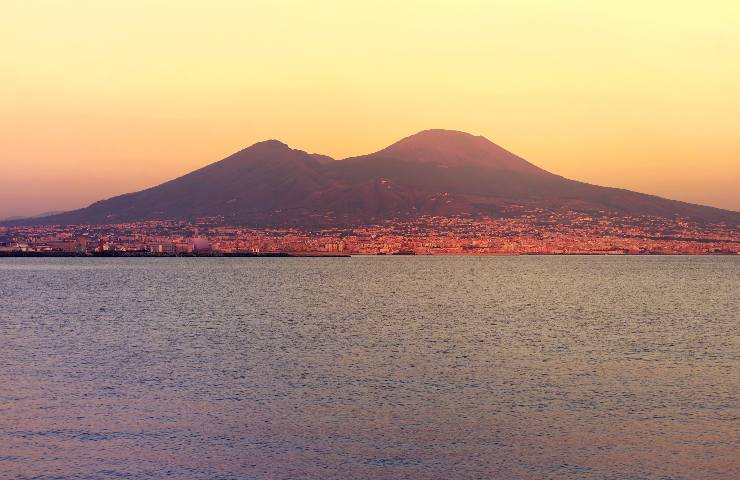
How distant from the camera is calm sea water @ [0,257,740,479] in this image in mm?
27000

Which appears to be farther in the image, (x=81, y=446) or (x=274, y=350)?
(x=274, y=350)

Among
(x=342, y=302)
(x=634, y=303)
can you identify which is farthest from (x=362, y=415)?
(x=634, y=303)

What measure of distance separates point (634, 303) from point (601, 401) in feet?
239

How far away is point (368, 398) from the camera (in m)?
37.4

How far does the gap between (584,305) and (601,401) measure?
67510 mm

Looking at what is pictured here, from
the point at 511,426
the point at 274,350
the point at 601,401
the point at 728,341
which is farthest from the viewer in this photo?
the point at 728,341

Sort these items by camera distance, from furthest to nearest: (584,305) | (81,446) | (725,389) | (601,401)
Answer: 1. (584,305)
2. (725,389)
3. (601,401)
4. (81,446)

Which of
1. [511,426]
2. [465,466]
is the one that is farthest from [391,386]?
[465,466]

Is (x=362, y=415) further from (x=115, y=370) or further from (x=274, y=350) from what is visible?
(x=274, y=350)

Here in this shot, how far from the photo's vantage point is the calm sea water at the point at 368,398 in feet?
88.6

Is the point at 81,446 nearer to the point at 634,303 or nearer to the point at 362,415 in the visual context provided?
the point at 362,415

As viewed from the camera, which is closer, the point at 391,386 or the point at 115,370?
the point at 391,386

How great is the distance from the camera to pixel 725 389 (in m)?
39.4

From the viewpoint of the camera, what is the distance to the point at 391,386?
133 ft
